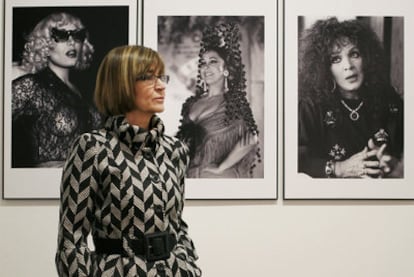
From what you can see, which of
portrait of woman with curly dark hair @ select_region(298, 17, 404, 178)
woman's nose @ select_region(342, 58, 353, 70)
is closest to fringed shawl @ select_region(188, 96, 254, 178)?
portrait of woman with curly dark hair @ select_region(298, 17, 404, 178)

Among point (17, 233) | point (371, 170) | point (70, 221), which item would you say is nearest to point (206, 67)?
point (371, 170)

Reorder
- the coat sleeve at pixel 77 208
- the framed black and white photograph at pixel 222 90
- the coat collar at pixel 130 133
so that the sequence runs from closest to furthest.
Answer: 1. the coat sleeve at pixel 77 208
2. the coat collar at pixel 130 133
3. the framed black and white photograph at pixel 222 90

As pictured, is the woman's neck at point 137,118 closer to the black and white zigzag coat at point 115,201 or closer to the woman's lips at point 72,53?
the black and white zigzag coat at point 115,201

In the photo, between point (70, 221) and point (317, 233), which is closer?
point (70, 221)

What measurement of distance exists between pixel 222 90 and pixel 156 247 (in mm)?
1276

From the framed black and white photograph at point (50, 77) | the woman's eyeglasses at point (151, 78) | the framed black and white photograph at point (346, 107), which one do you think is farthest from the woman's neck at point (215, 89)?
the woman's eyeglasses at point (151, 78)

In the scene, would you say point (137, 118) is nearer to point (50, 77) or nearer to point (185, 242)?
point (185, 242)

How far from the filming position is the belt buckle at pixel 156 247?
5.89 ft

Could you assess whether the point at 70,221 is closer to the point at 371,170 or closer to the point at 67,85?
the point at 67,85

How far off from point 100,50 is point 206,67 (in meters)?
0.50

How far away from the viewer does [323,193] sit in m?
2.92

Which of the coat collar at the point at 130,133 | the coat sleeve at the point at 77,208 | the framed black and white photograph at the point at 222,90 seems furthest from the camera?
the framed black and white photograph at the point at 222,90

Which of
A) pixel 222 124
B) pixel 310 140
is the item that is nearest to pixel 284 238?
pixel 310 140

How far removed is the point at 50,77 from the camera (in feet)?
9.73
